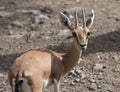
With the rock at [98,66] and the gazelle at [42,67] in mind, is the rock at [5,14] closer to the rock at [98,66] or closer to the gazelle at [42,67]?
Answer: the rock at [98,66]

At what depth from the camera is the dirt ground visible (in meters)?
8.64

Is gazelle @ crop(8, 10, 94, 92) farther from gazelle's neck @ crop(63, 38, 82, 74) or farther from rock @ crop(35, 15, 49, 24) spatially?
rock @ crop(35, 15, 49, 24)

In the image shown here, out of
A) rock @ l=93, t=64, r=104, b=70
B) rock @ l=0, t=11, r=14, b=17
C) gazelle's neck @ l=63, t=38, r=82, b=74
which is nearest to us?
gazelle's neck @ l=63, t=38, r=82, b=74

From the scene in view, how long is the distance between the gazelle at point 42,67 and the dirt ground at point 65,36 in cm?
89

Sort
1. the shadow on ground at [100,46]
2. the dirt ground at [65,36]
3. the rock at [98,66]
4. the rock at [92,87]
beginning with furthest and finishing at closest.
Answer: the shadow on ground at [100,46]
the rock at [98,66]
the dirt ground at [65,36]
the rock at [92,87]

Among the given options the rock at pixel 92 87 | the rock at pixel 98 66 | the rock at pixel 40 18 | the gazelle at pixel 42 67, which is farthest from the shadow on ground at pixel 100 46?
the gazelle at pixel 42 67

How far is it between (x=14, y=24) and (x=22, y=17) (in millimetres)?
534

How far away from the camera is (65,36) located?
10.6 m

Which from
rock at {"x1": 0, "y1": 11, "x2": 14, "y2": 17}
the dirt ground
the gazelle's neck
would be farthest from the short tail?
rock at {"x1": 0, "y1": 11, "x2": 14, "y2": 17}

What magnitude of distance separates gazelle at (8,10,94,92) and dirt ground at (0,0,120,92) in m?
0.89

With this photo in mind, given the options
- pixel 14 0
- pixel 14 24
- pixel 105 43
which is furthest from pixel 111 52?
pixel 14 0

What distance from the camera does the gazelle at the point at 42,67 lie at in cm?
646

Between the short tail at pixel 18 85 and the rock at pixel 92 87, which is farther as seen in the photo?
the rock at pixel 92 87

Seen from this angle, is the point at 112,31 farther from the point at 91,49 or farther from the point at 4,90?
the point at 4,90
